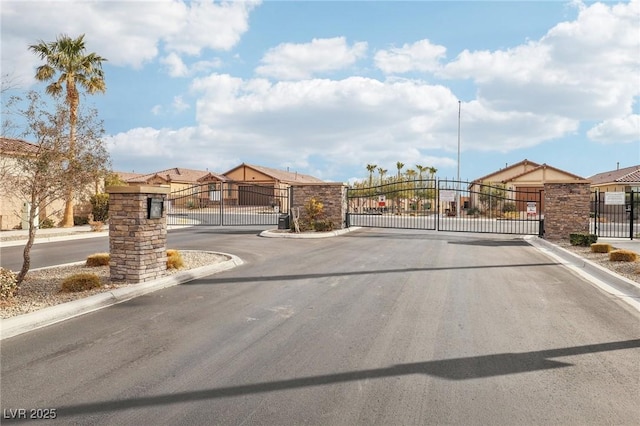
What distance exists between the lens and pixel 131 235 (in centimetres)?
848

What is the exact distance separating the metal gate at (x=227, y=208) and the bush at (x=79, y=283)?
11541 mm

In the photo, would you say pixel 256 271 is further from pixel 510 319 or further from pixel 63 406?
pixel 63 406

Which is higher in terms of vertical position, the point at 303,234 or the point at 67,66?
the point at 67,66

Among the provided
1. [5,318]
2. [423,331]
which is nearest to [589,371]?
[423,331]

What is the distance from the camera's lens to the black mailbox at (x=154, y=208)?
8.70m

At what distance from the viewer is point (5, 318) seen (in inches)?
242

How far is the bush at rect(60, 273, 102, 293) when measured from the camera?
779 cm

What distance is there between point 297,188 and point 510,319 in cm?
1640

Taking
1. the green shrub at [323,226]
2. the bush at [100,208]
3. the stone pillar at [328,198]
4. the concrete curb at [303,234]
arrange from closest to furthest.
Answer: the concrete curb at [303,234] → the green shrub at [323,226] → the stone pillar at [328,198] → the bush at [100,208]

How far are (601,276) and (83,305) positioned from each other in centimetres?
1123

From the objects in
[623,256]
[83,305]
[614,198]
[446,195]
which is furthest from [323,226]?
[83,305]

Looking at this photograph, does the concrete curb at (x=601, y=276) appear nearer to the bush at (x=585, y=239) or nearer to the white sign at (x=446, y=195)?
the bush at (x=585, y=239)

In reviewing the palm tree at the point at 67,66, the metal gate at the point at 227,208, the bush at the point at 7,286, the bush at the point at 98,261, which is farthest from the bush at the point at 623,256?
the palm tree at the point at 67,66

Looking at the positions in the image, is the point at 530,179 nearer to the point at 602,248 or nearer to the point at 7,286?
the point at 602,248
